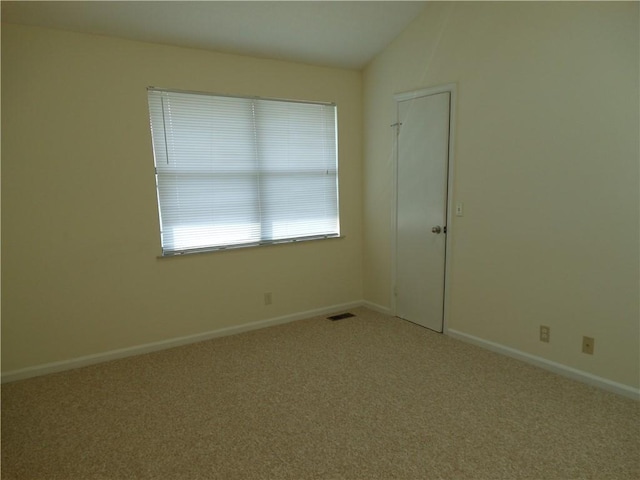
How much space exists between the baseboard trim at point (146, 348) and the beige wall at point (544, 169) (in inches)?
60.5

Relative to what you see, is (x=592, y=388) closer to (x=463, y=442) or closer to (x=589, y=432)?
(x=589, y=432)

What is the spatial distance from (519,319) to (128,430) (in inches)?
109

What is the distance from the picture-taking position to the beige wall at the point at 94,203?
106 inches

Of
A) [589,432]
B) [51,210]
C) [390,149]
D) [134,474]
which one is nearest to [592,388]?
[589,432]

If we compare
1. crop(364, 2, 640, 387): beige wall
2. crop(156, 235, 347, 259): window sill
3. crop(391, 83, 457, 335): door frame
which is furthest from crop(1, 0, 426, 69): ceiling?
crop(156, 235, 347, 259): window sill

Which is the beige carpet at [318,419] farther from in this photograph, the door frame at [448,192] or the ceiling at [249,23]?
the ceiling at [249,23]

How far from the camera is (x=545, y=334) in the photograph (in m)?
2.77

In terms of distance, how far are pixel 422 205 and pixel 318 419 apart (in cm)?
210

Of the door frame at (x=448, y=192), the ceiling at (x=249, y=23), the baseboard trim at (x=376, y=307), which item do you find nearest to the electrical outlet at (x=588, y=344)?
the door frame at (x=448, y=192)

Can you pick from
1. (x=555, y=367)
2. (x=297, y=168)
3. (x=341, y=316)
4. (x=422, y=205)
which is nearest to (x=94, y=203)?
(x=297, y=168)

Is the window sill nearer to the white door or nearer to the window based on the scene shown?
the window

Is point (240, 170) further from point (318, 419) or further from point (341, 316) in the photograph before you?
point (318, 419)

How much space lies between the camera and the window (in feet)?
10.5

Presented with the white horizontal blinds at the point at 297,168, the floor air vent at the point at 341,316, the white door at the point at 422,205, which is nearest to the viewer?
the white door at the point at 422,205
